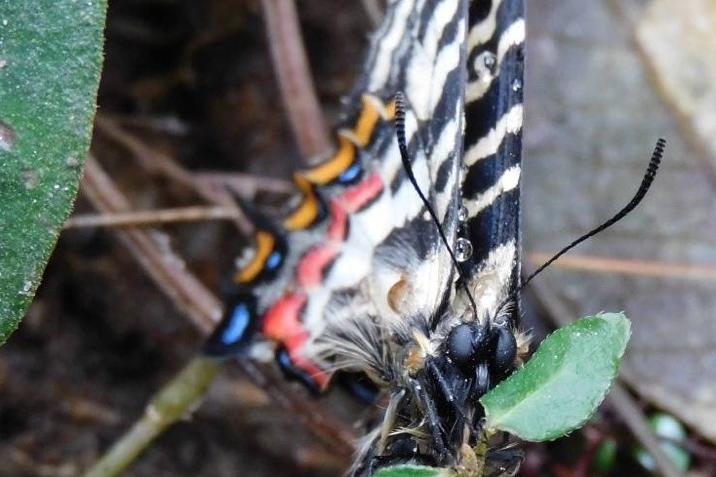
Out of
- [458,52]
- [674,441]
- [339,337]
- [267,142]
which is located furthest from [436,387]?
[267,142]

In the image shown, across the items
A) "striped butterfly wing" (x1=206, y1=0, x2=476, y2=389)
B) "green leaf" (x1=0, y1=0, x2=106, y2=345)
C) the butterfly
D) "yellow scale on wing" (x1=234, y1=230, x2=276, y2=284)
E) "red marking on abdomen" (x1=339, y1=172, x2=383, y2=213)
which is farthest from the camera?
"yellow scale on wing" (x1=234, y1=230, x2=276, y2=284)

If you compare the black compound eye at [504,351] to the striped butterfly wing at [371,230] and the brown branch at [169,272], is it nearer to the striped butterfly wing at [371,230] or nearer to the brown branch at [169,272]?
the striped butterfly wing at [371,230]

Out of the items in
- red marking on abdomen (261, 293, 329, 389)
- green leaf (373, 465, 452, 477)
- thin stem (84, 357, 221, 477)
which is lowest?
thin stem (84, 357, 221, 477)

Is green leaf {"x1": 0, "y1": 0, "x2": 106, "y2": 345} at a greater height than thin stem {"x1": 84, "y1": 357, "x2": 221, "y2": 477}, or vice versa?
green leaf {"x1": 0, "y1": 0, "x2": 106, "y2": 345}

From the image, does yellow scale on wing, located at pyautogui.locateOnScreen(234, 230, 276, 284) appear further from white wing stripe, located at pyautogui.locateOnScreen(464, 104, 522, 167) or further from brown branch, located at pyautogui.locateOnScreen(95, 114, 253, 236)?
white wing stripe, located at pyautogui.locateOnScreen(464, 104, 522, 167)

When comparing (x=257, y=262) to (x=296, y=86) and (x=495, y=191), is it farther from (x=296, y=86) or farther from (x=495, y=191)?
(x=495, y=191)

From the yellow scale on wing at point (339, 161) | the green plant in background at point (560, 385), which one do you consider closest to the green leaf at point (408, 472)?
the green plant in background at point (560, 385)

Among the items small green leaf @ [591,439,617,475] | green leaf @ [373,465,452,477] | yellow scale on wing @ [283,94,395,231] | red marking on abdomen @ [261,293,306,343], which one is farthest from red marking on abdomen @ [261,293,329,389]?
small green leaf @ [591,439,617,475]
